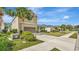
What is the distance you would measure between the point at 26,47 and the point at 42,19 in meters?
0.35

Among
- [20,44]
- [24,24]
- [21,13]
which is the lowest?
[20,44]

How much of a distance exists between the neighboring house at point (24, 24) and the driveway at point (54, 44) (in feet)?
0.37

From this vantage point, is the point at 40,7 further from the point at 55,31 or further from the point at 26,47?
the point at 26,47

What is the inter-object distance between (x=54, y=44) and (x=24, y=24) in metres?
0.40

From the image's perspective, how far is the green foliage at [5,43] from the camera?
183 cm

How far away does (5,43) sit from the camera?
184 centimetres

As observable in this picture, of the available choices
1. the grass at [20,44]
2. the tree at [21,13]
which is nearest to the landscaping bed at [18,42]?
the grass at [20,44]

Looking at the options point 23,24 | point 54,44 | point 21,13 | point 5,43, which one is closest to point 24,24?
point 23,24

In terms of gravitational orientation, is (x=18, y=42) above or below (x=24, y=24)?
below

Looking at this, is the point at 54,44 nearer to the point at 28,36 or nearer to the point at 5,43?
the point at 28,36

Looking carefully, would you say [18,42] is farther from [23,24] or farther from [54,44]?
[54,44]

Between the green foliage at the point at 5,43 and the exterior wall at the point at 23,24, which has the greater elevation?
the exterior wall at the point at 23,24

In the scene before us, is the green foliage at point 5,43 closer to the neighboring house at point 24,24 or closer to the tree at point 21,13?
the neighboring house at point 24,24

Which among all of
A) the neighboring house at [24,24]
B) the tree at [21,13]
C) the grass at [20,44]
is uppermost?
the tree at [21,13]
